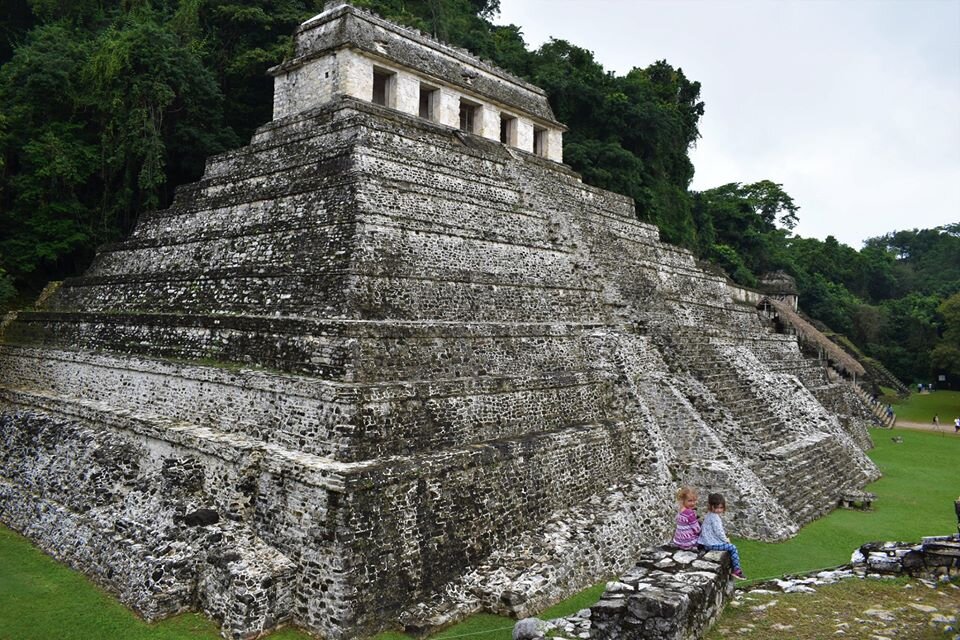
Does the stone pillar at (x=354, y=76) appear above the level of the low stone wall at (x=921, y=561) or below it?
above

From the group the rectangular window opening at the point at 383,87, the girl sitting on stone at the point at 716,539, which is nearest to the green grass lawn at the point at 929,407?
the girl sitting on stone at the point at 716,539

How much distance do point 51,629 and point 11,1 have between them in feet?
84.5

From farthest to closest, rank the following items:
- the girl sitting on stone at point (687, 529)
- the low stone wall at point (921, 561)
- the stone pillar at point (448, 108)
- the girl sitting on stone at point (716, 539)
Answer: the stone pillar at point (448, 108)
the low stone wall at point (921, 561)
the girl sitting on stone at point (687, 529)
the girl sitting on stone at point (716, 539)

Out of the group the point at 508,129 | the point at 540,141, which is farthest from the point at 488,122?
the point at 540,141

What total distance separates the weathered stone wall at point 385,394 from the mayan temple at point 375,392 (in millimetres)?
43

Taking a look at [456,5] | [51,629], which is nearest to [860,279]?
[456,5]

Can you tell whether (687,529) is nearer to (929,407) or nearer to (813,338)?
(813,338)

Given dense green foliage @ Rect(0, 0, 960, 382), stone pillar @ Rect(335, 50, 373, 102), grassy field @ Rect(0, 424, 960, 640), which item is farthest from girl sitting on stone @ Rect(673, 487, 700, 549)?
dense green foliage @ Rect(0, 0, 960, 382)

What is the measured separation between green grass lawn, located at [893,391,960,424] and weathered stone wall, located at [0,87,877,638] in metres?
19.5

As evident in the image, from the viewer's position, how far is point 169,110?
58.9 feet

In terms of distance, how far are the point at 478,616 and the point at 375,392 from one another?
9.51 ft

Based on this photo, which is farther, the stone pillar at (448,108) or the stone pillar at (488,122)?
the stone pillar at (488,122)

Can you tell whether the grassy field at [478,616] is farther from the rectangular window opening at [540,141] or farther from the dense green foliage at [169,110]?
the rectangular window opening at [540,141]

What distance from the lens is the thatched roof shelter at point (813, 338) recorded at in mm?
29922
